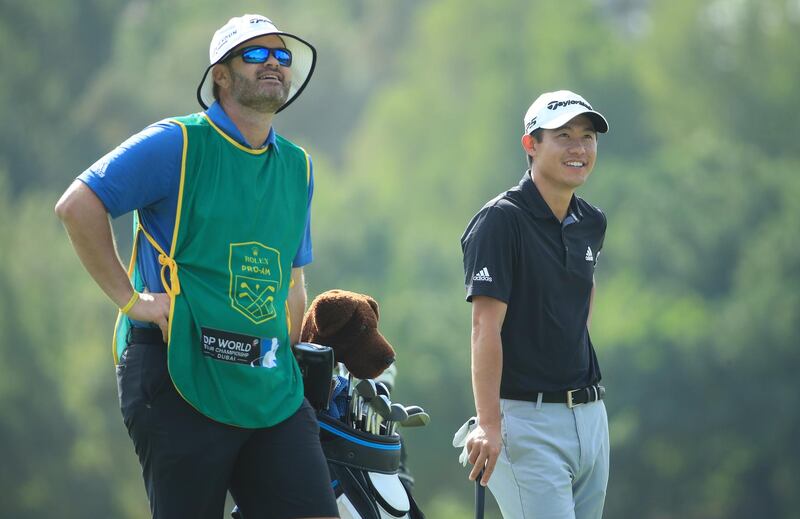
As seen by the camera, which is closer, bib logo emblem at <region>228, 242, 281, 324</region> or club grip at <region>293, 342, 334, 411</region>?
bib logo emblem at <region>228, 242, 281, 324</region>

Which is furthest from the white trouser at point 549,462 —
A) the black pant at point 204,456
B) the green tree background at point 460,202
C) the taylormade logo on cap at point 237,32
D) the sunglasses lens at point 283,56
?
the green tree background at point 460,202

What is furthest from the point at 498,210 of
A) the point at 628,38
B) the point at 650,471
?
the point at 628,38

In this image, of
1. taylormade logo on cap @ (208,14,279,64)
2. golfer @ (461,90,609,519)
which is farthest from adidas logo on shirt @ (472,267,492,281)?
taylormade logo on cap @ (208,14,279,64)

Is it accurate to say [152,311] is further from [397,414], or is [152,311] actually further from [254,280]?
[397,414]

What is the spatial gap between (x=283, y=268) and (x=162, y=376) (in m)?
0.48

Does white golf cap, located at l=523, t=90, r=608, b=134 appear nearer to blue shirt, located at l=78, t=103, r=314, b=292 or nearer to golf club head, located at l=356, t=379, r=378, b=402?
golf club head, located at l=356, t=379, r=378, b=402

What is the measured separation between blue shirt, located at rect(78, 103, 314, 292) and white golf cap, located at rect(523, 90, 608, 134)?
1.31 metres

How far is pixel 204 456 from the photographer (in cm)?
365

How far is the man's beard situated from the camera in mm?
3859

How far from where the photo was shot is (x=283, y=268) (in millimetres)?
3838

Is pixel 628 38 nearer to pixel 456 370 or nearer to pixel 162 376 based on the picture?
pixel 456 370

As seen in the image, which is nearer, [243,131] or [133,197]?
[133,197]

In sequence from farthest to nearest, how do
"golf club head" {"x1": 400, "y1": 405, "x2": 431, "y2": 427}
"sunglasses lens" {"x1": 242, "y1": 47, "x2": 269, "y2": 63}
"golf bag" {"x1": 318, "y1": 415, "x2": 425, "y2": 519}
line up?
"golf club head" {"x1": 400, "y1": 405, "x2": 431, "y2": 427}, "golf bag" {"x1": 318, "y1": 415, "x2": 425, "y2": 519}, "sunglasses lens" {"x1": 242, "y1": 47, "x2": 269, "y2": 63}

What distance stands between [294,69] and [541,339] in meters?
1.17
